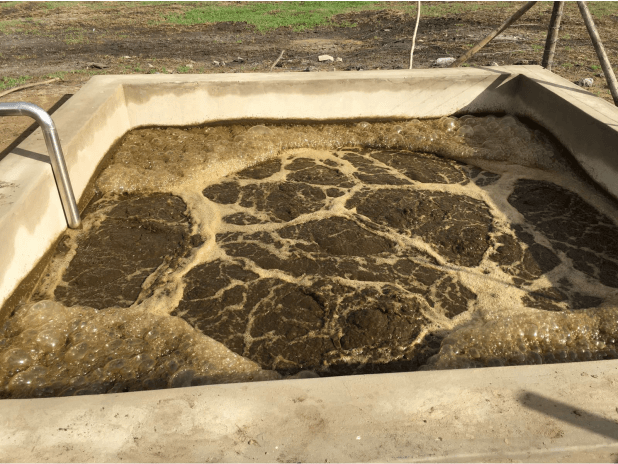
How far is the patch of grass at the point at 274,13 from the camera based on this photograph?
1127 centimetres

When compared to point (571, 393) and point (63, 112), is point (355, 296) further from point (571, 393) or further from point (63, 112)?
point (63, 112)

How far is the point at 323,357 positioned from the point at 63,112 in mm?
3107

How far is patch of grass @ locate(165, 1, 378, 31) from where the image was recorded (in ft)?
37.0

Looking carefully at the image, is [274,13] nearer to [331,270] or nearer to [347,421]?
[331,270]

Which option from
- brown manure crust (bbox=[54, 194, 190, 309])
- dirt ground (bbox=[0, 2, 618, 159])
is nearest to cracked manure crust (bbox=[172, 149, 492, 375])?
brown manure crust (bbox=[54, 194, 190, 309])

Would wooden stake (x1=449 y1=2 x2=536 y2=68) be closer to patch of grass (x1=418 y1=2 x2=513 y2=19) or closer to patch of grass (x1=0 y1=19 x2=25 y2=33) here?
patch of grass (x1=418 y1=2 x2=513 y2=19)

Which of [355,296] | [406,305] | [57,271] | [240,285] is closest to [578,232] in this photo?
[406,305]

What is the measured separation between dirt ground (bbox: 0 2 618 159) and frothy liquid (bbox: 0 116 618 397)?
1.97 m

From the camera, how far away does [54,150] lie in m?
3.25

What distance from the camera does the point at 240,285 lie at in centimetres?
345

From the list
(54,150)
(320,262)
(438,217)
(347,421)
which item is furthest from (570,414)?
(54,150)

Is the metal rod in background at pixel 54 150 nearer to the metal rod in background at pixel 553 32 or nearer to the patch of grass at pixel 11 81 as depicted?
the patch of grass at pixel 11 81

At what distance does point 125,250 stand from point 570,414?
3043 millimetres

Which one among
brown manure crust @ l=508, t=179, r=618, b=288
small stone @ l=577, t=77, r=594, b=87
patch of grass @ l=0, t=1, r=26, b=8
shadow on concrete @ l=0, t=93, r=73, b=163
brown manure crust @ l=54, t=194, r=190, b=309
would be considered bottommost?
brown manure crust @ l=508, t=179, r=618, b=288
